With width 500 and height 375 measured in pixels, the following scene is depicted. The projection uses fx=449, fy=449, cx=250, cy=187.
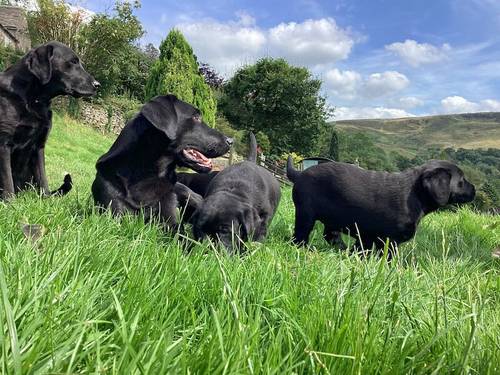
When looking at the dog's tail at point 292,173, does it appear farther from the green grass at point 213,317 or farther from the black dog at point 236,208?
the green grass at point 213,317

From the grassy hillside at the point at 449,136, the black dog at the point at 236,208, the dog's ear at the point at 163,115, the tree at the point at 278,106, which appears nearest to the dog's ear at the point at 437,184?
the black dog at the point at 236,208

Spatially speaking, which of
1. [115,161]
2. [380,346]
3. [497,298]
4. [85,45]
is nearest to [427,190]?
[497,298]

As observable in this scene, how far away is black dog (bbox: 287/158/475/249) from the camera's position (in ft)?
14.8

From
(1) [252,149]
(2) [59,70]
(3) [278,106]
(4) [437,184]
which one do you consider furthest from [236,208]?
(3) [278,106]

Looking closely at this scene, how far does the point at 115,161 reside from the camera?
3.93m

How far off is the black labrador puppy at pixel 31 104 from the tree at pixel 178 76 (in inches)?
466

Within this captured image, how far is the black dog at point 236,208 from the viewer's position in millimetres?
3537

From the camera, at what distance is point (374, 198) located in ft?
15.3

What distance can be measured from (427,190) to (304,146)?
35.3 meters

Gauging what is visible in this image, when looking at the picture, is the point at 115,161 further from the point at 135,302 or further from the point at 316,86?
the point at 316,86

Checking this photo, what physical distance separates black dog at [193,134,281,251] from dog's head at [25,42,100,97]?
1907 millimetres

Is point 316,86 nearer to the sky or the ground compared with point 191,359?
nearer to the sky

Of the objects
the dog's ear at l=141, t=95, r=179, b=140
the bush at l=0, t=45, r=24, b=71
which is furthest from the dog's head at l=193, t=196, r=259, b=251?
the bush at l=0, t=45, r=24, b=71

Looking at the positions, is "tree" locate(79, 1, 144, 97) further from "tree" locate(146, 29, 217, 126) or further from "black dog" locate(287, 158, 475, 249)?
"black dog" locate(287, 158, 475, 249)
